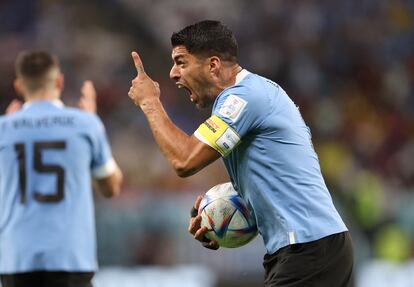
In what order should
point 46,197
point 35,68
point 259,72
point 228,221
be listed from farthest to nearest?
point 259,72 < point 35,68 < point 46,197 < point 228,221

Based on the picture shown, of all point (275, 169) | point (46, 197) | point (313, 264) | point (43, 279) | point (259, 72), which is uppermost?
point (259, 72)

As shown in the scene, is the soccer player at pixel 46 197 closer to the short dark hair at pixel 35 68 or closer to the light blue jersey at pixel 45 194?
the light blue jersey at pixel 45 194

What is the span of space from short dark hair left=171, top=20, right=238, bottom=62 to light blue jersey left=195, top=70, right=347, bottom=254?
213 millimetres

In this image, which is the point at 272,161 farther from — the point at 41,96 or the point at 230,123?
the point at 41,96

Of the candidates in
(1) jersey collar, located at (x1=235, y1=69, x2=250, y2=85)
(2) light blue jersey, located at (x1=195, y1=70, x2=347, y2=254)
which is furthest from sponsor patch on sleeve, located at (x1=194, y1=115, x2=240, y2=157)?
(1) jersey collar, located at (x1=235, y1=69, x2=250, y2=85)

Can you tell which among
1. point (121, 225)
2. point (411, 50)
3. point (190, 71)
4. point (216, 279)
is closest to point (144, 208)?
point (121, 225)

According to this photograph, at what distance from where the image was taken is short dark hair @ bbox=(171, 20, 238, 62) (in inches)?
168

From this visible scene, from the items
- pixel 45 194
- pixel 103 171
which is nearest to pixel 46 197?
pixel 45 194

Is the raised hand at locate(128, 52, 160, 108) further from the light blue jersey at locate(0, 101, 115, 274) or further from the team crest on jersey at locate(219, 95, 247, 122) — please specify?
the light blue jersey at locate(0, 101, 115, 274)

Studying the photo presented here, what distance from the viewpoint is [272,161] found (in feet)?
13.4

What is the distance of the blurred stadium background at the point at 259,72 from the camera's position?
938 cm

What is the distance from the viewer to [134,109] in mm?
12398

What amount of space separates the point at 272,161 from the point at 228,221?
0.48m

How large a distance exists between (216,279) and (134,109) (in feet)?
12.7
